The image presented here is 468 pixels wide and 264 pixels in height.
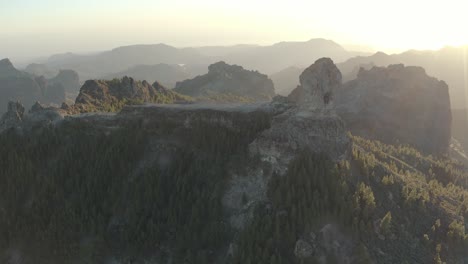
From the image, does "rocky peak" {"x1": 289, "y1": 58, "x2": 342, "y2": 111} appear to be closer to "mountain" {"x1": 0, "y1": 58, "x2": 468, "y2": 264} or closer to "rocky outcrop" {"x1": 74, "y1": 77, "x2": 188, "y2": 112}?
"mountain" {"x1": 0, "y1": 58, "x2": 468, "y2": 264}

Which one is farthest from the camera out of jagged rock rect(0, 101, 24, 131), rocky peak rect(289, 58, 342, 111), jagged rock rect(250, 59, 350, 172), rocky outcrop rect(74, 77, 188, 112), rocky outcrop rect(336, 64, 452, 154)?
rocky outcrop rect(336, 64, 452, 154)

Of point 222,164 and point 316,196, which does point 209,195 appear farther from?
point 316,196

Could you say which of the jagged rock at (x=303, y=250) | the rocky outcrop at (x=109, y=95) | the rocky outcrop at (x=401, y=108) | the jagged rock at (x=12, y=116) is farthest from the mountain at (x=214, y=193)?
the rocky outcrop at (x=401, y=108)

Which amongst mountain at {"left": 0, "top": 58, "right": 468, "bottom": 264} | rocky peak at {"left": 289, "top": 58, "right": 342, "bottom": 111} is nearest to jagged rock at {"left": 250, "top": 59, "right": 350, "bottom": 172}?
rocky peak at {"left": 289, "top": 58, "right": 342, "bottom": 111}

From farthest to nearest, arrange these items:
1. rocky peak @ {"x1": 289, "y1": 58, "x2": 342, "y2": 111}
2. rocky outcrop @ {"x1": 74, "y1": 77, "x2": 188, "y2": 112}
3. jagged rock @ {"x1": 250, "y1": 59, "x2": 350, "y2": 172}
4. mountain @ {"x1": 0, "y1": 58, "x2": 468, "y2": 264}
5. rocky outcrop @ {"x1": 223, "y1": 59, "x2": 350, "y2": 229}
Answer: rocky outcrop @ {"x1": 74, "y1": 77, "x2": 188, "y2": 112} < rocky peak @ {"x1": 289, "y1": 58, "x2": 342, "y2": 111} < jagged rock @ {"x1": 250, "y1": 59, "x2": 350, "y2": 172} < rocky outcrop @ {"x1": 223, "y1": 59, "x2": 350, "y2": 229} < mountain @ {"x1": 0, "y1": 58, "x2": 468, "y2": 264}

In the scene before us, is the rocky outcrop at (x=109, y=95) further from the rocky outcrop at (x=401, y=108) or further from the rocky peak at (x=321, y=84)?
the rocky outcrop at (x=401, y=108)

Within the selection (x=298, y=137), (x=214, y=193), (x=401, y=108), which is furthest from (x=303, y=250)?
(x=401, y=108)

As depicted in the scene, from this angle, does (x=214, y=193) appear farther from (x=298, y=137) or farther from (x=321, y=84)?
(x=321, y=84)
